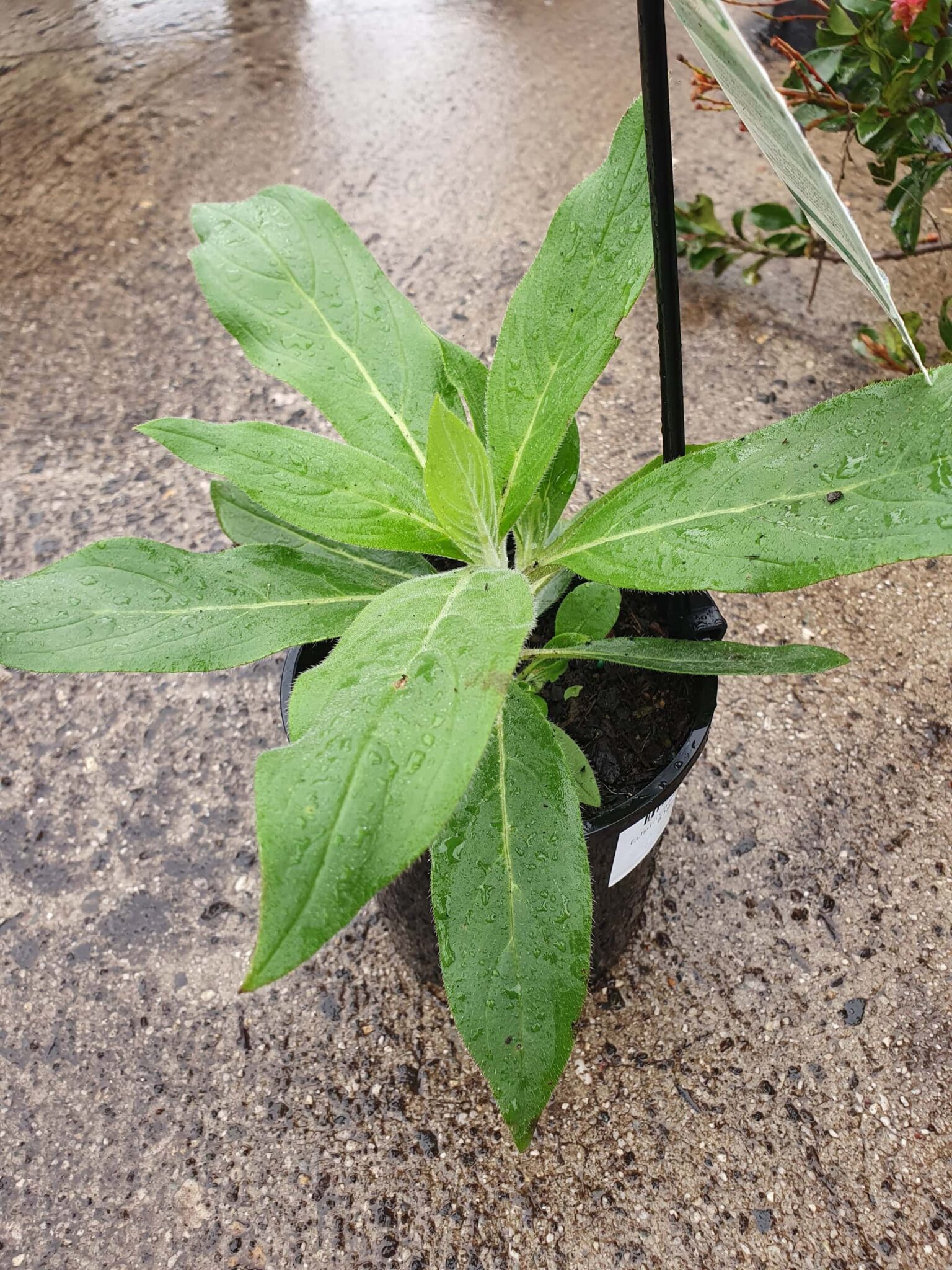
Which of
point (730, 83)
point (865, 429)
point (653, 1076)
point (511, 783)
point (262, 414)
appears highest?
point (730, 83)

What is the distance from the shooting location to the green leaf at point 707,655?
873mm

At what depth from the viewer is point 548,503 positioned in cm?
104

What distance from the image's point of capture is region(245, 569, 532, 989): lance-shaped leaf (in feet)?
1.95

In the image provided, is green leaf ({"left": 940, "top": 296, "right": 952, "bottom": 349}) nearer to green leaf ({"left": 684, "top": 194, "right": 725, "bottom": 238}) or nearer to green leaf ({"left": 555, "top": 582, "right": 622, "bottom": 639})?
green leaf ({"left": 684, "top": 194, "right": 725, "bottom": 238})

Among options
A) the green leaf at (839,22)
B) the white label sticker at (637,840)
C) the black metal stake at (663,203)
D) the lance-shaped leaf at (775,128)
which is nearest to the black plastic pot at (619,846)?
the white label sticker at (637,840)

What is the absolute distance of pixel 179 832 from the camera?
153 centimetres

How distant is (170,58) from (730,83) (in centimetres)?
298

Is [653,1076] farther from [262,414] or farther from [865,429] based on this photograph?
[262,414]

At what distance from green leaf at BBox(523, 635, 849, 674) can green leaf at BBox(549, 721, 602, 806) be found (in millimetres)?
85

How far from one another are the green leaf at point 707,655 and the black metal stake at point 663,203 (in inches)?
6.8

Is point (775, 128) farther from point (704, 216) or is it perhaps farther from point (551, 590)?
point (704, 216)

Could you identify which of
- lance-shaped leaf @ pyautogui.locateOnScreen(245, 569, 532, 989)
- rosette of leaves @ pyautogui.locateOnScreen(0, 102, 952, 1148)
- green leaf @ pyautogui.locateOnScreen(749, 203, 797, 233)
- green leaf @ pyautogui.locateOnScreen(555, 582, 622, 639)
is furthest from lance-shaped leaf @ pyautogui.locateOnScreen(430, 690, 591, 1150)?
green leaf @ pyautogui.locateOnScreen(749, 203, 797, 233)

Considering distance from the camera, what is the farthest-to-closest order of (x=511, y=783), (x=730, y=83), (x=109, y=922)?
(x=109, y=922) < (x=511, y=783) < (x=730, y=83)

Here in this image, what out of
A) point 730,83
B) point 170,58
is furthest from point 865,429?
point 170,58
